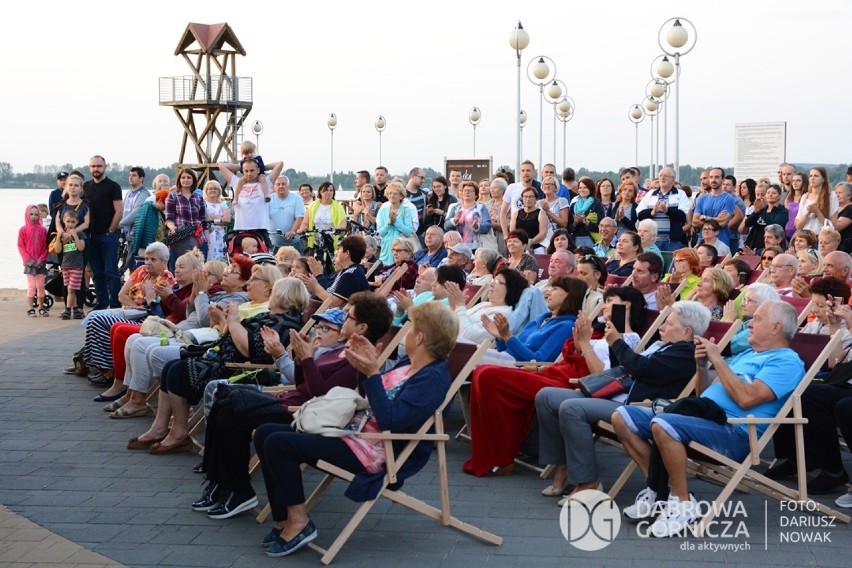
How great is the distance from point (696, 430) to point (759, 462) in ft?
1.51

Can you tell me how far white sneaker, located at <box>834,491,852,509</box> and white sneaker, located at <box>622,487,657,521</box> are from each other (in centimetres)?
105

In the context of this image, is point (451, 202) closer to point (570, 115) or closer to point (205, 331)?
point (205, 331)

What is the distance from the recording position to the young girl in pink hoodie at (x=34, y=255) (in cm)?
1555

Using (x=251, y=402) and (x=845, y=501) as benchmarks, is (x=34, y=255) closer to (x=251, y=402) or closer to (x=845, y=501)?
(x=251, y=402)

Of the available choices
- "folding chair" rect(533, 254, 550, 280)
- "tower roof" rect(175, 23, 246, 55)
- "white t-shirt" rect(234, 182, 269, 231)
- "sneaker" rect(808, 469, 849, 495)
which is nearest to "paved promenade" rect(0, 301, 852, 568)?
"sneaker" rect(808, 469, 849, 495)

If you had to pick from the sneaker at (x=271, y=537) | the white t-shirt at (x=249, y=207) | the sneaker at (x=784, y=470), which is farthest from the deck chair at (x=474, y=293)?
the white t-shirt at (x=249, y=207)

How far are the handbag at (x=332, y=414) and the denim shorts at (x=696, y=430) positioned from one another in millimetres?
1419

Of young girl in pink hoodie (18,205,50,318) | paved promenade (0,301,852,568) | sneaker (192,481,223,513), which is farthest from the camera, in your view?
young girl in pink hoodie (18,205,50,318)

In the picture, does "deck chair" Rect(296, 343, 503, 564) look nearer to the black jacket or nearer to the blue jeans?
the black jacket

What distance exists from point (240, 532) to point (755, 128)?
2277 centimetres

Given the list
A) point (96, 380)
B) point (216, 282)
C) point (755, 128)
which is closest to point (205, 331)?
point (216, 282)

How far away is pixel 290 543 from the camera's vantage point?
5.37 meters

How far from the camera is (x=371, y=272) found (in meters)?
11.1

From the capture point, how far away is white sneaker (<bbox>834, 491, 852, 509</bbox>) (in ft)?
19.6
